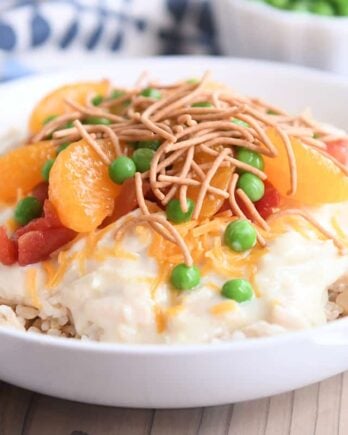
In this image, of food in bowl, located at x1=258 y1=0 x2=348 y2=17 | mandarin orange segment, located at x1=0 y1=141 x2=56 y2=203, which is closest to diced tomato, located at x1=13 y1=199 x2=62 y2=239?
mandarin orange segment, located at x1=0 y1=141 x2=56 y2=203

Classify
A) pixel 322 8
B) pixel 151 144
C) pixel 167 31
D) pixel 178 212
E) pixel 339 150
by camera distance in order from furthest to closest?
pixel 167 31 < pixel 322 8 < pixel 339 150 < pixel 151 144 < pixel 178 212

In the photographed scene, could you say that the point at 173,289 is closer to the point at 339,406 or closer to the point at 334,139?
the point at 339,406

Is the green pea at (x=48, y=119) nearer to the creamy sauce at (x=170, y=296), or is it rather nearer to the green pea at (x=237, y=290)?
the creamy sauce at (x=170, y=296)

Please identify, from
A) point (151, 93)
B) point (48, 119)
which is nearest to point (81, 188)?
point (151, 93)

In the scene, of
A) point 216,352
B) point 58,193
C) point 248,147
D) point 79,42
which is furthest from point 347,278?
point 79,42

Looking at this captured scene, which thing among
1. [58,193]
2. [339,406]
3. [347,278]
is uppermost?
[58,193]

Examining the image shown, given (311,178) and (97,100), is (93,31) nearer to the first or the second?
→ (97,100)
